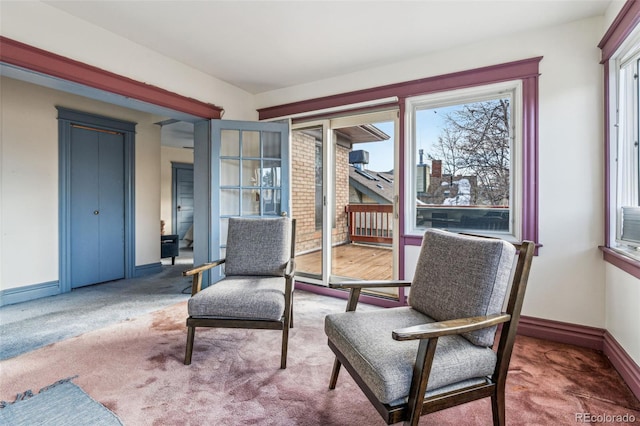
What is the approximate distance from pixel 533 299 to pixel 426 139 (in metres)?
1.68

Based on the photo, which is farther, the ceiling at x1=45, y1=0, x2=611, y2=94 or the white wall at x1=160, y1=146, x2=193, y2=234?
the white wall at x1=160, y1=146, x2=193, y2=234

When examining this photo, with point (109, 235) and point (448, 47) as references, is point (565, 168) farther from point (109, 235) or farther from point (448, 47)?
point (109, 235)

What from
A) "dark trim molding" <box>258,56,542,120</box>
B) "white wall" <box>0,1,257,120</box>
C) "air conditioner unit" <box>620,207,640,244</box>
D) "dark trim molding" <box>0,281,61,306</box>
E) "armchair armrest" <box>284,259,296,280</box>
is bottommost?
"dark trim molding" <box>0,281,61,306</box>

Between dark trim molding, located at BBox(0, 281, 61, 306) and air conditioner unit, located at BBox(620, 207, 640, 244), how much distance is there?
531 centimetres

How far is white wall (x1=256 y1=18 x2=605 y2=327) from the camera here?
233cm

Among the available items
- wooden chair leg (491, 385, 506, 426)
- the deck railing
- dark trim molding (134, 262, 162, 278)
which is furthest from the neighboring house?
the deck railing

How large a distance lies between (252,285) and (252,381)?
0.63 meters

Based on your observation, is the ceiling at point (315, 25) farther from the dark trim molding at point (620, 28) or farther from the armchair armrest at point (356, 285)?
the armchair armrest at point (356, 285)

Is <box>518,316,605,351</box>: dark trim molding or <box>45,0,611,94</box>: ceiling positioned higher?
<box>45,0,611,94</box>: ceiling

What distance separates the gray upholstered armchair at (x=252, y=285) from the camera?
1.97 m

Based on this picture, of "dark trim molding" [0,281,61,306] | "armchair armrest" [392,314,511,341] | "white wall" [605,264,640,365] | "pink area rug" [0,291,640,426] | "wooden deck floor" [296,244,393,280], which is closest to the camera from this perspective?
"armchair armrest" [392,314,511,341]

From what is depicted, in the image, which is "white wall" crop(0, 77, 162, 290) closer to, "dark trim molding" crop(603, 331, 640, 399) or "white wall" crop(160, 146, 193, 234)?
"white wall" crop(160, 146, 193, 234)

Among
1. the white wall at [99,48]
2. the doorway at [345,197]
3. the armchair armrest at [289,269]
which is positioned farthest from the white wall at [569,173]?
the white wall at [99,48]

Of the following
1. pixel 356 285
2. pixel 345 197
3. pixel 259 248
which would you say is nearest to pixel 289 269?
pixel 259 248
